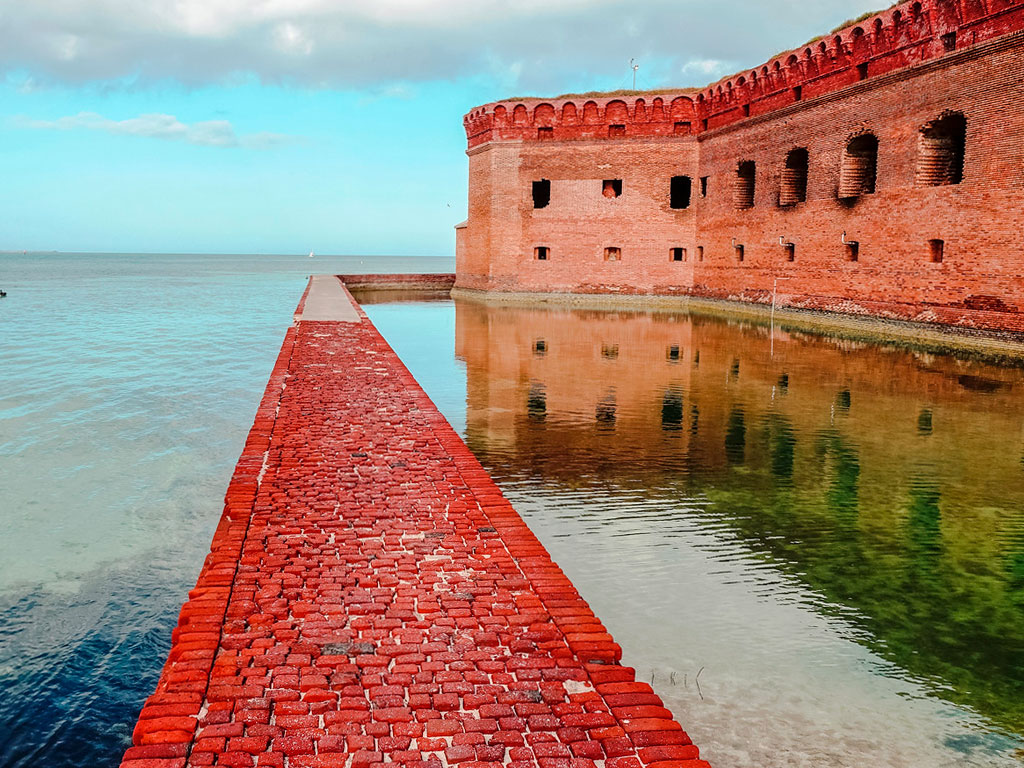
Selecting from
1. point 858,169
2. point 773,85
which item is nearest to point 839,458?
point 858,169

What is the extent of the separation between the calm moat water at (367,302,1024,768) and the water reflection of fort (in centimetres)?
3

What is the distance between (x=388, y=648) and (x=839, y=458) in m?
5.57

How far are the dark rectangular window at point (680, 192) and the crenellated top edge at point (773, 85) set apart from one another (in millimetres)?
2225

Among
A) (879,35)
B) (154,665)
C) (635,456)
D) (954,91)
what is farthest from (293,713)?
(879,35)

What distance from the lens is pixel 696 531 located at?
5.66 m

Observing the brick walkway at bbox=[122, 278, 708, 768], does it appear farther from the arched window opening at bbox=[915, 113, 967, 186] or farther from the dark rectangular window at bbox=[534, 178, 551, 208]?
the dark rectangular window at bbox=[534, 178, 551, 208]

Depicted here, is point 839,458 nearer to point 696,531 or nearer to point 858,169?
point 696,531

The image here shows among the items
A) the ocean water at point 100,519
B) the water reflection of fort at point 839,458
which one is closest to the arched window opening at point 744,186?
the water reflection of fort at point 839,458

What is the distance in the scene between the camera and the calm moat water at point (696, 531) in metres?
3.55

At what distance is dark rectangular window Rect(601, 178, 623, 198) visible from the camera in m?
27.0

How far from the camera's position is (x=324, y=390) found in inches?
350

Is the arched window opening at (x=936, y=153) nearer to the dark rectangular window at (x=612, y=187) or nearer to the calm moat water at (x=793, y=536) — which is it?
the calm moat water at (x=793, y=536)

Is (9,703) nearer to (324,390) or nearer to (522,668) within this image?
(522,668)

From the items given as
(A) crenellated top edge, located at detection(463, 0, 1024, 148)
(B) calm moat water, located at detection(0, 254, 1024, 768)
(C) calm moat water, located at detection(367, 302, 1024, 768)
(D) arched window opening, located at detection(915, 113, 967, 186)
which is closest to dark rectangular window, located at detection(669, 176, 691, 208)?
Answer: (A) crenellated top edge, located at detection(463, 0, 1024, 148)
